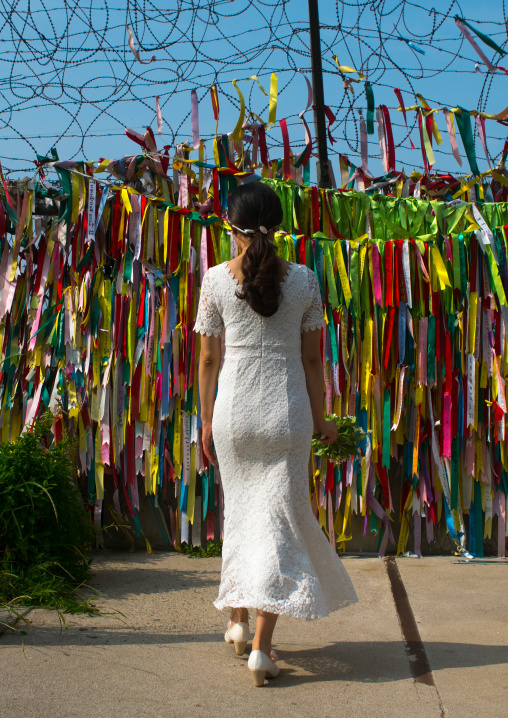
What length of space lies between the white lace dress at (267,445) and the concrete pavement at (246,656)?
0.25 metres

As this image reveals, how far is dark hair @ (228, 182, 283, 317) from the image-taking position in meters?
2.53

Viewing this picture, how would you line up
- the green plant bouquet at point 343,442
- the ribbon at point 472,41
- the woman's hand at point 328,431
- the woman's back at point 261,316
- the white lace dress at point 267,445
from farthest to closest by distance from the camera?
1. the ribbon at point 472,41
2. the green plant bouquet at point 343,442
3. the woman's hand at point 328,431
4. the woman's back at point 261,316
5. the white lace dress at point 267,445

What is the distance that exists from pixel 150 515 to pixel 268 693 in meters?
1.84

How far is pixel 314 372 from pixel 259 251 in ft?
1.59

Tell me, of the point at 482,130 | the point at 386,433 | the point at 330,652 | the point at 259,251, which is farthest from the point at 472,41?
the point at 330,652

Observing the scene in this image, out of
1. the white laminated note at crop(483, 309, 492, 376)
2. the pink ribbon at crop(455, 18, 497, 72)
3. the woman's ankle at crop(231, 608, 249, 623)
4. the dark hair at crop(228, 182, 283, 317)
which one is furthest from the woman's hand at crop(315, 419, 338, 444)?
the pink ribbon at crop(455, 18, 497, 72)

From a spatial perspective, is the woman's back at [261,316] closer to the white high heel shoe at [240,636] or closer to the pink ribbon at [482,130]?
the white high heel shoe at [240,636]

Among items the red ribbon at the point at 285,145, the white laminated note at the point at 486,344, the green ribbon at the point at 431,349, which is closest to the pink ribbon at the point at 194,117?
the red ribbon at the point at 285,145

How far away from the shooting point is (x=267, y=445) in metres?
2.55

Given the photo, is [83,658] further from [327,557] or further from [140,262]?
[140,262]

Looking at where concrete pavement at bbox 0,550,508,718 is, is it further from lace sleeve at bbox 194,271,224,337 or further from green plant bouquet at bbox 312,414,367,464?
lace sleeve at bbox 194,271,224,337

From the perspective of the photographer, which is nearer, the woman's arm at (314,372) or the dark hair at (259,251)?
the dark hair at (259,251)

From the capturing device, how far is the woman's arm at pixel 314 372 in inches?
106

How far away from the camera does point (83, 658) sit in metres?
2.60
